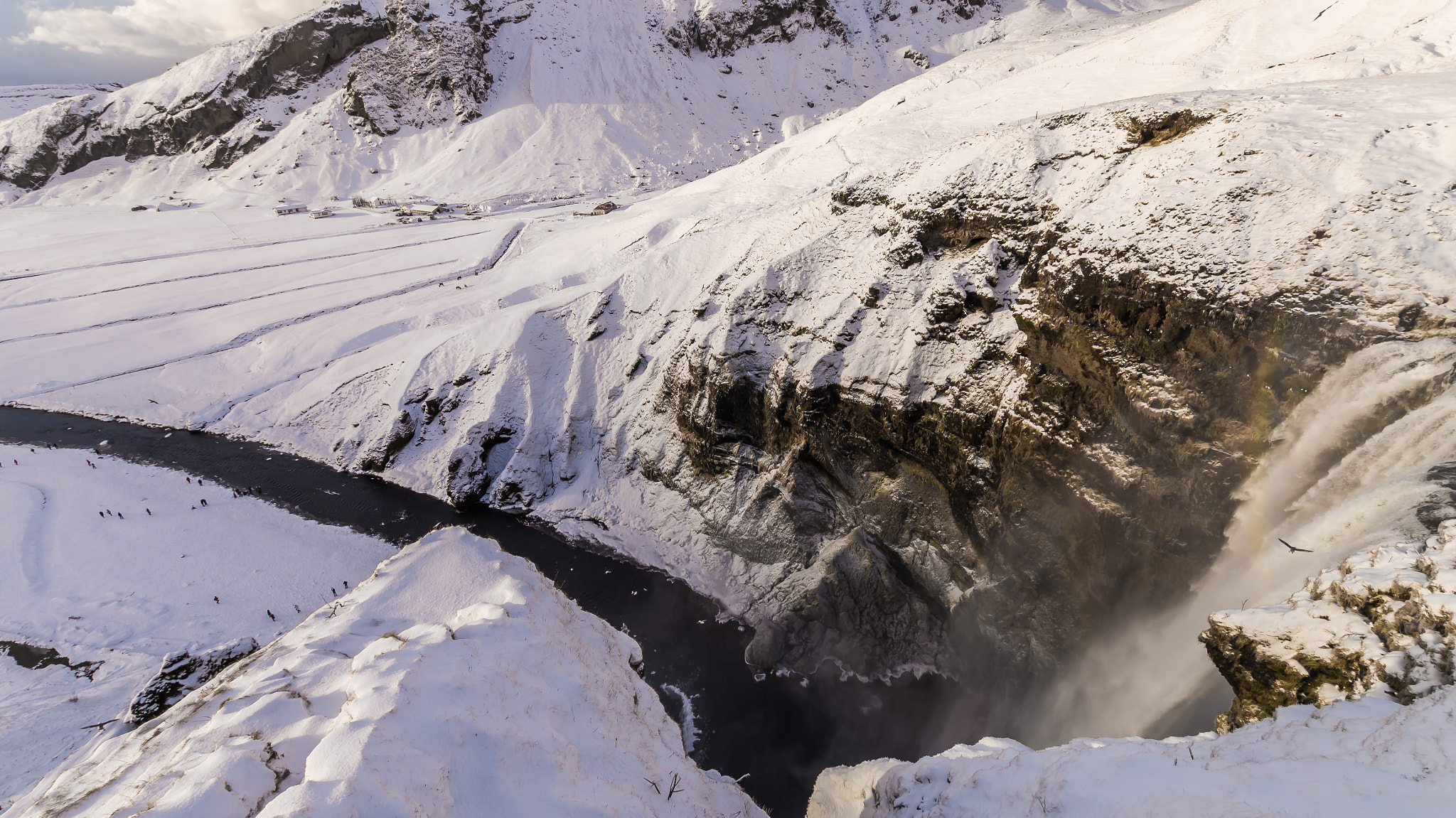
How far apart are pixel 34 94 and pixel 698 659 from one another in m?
175

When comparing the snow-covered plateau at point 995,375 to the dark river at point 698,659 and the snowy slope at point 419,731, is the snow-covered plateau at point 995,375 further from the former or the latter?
the dark river at point 698,659

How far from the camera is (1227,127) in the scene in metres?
16.1

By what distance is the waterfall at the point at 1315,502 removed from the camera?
1113 cm

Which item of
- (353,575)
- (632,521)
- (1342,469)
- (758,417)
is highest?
(1342,469)

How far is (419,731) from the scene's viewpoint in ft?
26.1

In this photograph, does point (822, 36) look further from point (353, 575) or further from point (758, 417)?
point (353, 575)

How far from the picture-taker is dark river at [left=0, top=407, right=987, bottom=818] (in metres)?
17.0

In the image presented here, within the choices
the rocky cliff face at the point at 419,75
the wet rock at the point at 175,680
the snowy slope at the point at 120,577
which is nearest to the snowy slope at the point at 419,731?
the wet rock at the point at 175,680

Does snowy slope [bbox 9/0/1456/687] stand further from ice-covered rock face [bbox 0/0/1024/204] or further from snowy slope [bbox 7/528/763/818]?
ice-covered rock face [bbox 0/0/1024/204]

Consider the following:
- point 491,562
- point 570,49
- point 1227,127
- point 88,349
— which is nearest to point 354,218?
point 88,349

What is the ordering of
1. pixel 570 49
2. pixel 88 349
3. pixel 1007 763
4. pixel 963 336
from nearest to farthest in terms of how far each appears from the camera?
pixel 1007 763, pixel 963 336, pixel 88 349, pixel 570 49

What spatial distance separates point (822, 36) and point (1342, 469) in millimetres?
97978

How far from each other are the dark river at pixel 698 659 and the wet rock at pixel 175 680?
9821 millimetres

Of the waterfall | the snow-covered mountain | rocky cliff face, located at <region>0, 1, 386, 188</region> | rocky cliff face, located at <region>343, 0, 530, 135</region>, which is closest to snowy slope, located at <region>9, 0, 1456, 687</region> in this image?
the waterfall
